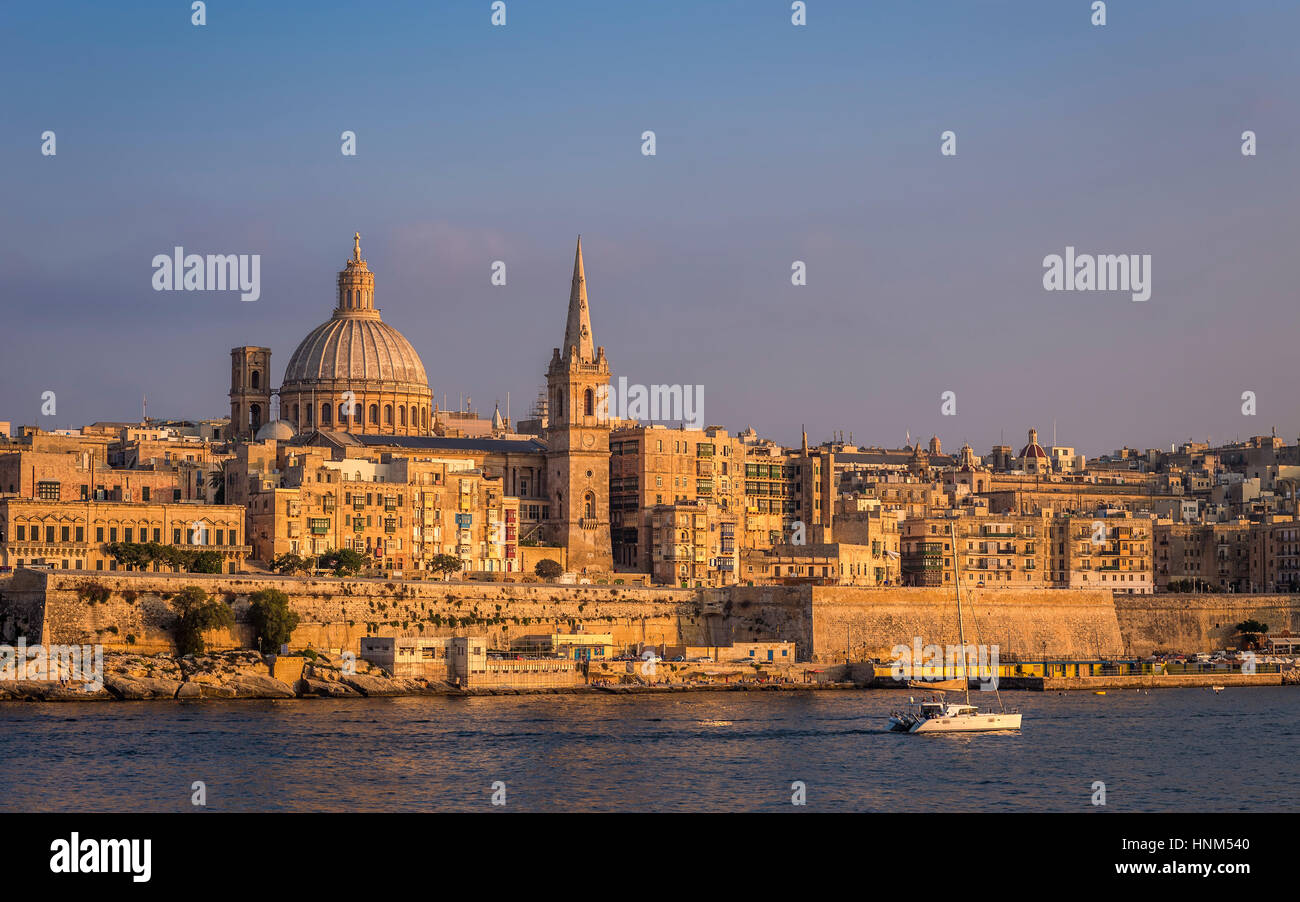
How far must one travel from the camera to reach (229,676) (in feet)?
178

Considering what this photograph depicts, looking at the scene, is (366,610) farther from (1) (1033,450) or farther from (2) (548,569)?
(1) (1033,450)

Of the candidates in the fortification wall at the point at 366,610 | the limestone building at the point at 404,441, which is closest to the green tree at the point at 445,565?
the limestone building at the point at 404,441

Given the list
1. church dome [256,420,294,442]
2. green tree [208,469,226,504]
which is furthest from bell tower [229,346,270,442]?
green tree [208,469,226,504]

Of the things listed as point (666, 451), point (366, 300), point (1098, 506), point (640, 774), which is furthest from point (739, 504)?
point (640, 774)

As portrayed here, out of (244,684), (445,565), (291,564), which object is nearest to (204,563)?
(291,564)

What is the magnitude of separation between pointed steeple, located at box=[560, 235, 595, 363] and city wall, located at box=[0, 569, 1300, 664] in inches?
626

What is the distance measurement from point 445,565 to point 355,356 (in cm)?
2110

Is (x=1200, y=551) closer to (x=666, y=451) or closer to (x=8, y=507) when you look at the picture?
(x=666, y=451)

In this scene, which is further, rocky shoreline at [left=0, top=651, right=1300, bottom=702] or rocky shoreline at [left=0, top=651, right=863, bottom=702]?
rocky shoreline at [left=0, top=651, right=1300, bottom=702]

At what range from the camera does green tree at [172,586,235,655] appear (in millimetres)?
57969

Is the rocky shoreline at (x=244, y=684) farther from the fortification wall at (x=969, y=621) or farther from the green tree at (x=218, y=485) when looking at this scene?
the green tree at (x=218, y=485)

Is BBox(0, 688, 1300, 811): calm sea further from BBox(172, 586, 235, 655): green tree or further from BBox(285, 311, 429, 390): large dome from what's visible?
BBox(285, 311, 429, 390): large dome

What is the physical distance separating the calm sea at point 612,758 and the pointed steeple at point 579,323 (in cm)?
3061
